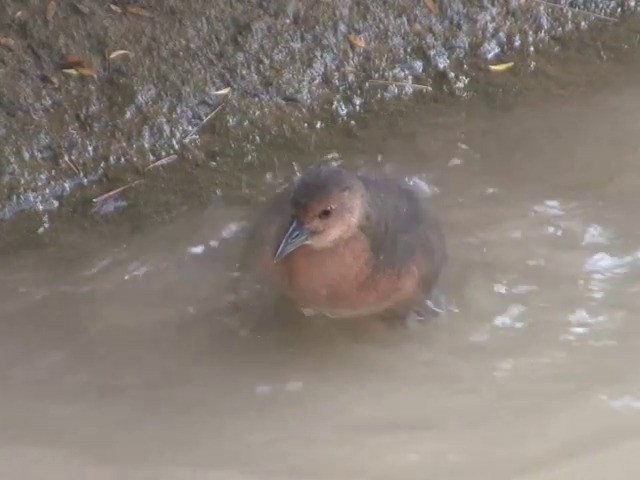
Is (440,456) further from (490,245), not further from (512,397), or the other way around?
(490,245)

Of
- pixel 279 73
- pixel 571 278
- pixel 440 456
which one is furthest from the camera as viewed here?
pixel 279 73

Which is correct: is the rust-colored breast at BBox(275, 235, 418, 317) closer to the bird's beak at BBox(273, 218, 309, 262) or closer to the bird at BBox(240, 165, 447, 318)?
the bird at BBox(240, 165, 447, 318)

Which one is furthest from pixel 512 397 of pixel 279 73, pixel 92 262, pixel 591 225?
pixel 279 73

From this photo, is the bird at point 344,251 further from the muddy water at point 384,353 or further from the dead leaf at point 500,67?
the dead leaf at point 500,67

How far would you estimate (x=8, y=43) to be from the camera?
16.3 ft

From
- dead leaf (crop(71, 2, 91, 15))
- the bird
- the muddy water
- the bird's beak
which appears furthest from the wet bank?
the bird's beak

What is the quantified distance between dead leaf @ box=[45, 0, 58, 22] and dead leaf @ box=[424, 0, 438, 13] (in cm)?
205

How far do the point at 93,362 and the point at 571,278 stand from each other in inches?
78.7

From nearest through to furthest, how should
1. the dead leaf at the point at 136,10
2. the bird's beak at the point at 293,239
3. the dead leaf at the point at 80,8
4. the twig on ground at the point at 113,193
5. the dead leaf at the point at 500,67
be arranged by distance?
the bird's beak at the point at 293,239 → the twig on ground at the point at 113,193 → the dead leaf at the point at 80,8 → the dead leaf at the point at 136,10 → the dead leaf at the point at 500,67

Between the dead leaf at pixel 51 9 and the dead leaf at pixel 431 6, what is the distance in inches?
80.7

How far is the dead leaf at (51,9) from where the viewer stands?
16.6 ft

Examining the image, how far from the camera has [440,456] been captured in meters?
→ 3.40

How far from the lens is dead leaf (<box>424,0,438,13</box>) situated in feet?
19.0

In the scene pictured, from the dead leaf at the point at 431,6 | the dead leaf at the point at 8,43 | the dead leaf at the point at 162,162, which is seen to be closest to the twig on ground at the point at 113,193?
the dead leaf at the point at 162,162
